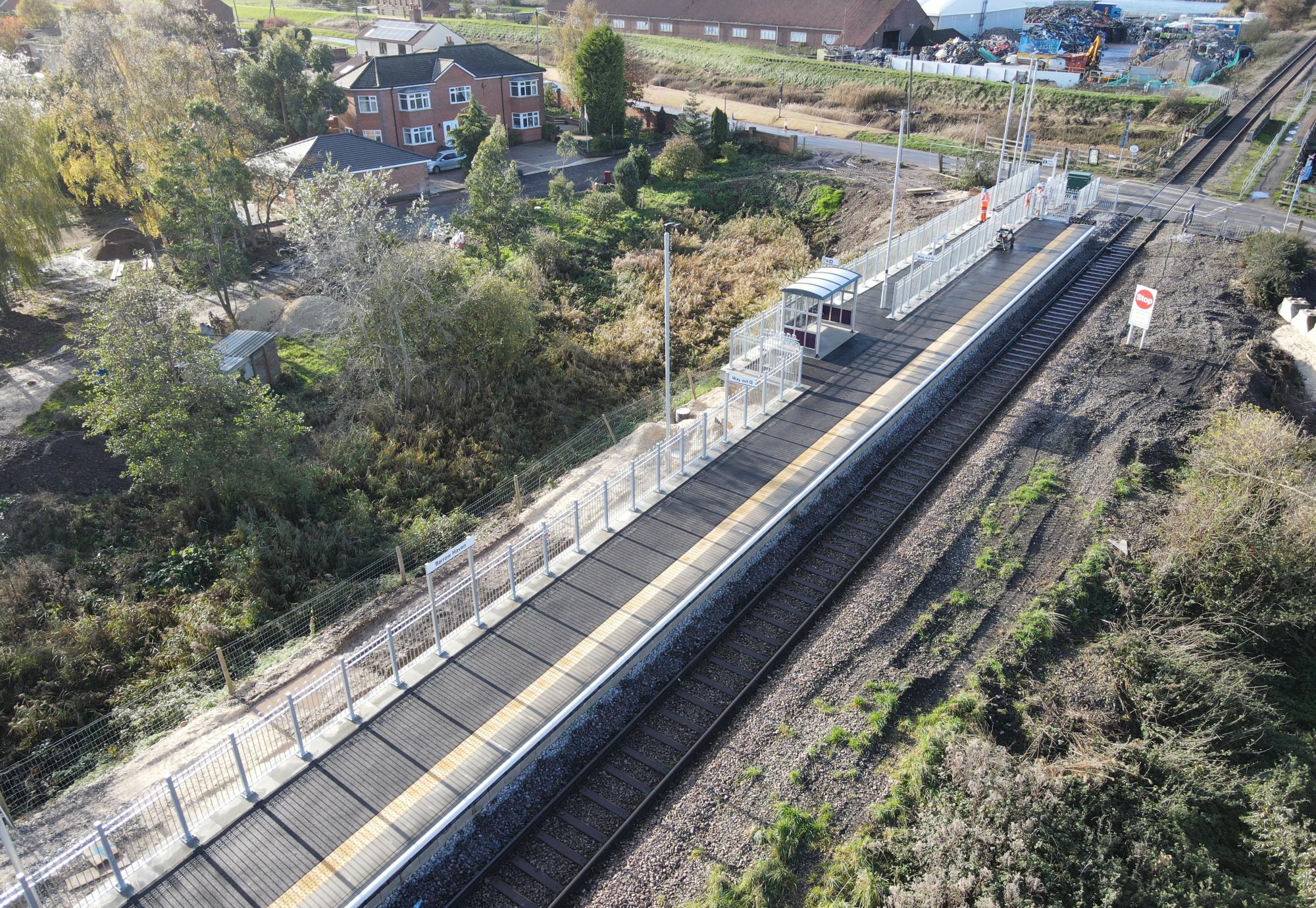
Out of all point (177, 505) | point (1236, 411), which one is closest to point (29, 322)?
point (177, 505)

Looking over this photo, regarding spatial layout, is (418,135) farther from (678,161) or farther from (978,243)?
(978,243)

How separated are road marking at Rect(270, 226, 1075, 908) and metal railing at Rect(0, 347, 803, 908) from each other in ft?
5.76

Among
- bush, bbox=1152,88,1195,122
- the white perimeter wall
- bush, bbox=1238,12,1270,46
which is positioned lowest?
bush, bbox=1152,88,1195,122

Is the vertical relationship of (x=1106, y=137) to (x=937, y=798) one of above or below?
above

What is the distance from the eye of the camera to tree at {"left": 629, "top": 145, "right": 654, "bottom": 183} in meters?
43.2

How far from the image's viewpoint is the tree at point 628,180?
4053cm

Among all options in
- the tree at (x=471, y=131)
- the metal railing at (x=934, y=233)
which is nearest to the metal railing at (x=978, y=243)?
the metal railing at (x=934, y=233)

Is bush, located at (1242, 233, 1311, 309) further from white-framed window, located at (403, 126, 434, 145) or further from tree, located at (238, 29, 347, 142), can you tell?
tree, located at (238, 29, 347, 142)

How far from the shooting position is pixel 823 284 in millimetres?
21906

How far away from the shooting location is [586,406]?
2622cm

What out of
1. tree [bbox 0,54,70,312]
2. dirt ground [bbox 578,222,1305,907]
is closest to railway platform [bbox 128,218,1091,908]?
dirt ground [bbox 578,222,1305,907]

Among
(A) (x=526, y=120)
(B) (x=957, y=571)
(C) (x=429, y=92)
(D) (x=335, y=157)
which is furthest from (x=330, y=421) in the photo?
(A) (x=526, y=120)

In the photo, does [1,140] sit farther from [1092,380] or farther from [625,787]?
[1092,380]

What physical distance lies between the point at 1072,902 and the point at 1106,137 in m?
48.2
